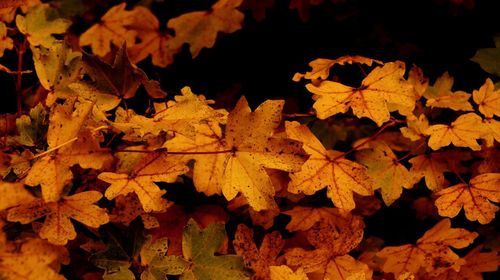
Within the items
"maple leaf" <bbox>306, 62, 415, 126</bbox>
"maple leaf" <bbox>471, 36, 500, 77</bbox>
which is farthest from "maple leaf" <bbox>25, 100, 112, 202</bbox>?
"maple leaf" <bbox>471, 36, 500, 77</bbox>

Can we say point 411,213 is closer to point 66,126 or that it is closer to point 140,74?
point 140,74

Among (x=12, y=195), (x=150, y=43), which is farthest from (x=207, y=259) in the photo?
(x=150, y=43)

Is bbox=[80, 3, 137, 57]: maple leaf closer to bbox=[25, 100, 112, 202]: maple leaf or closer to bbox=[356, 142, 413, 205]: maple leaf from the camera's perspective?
bbox=[25, 100, 112, 202]: maple leaf

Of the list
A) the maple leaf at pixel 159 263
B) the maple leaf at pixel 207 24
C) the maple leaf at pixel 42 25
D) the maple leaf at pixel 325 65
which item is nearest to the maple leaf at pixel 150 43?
the maple leaf at pixel 207 24

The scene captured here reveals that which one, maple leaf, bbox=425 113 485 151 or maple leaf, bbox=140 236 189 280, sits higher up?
maple leaf, bbox=425 113 485 151

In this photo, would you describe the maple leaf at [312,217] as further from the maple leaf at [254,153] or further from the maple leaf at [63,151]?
the maple leaf at [63,151]

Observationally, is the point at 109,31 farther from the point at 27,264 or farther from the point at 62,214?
the point at 27,264
